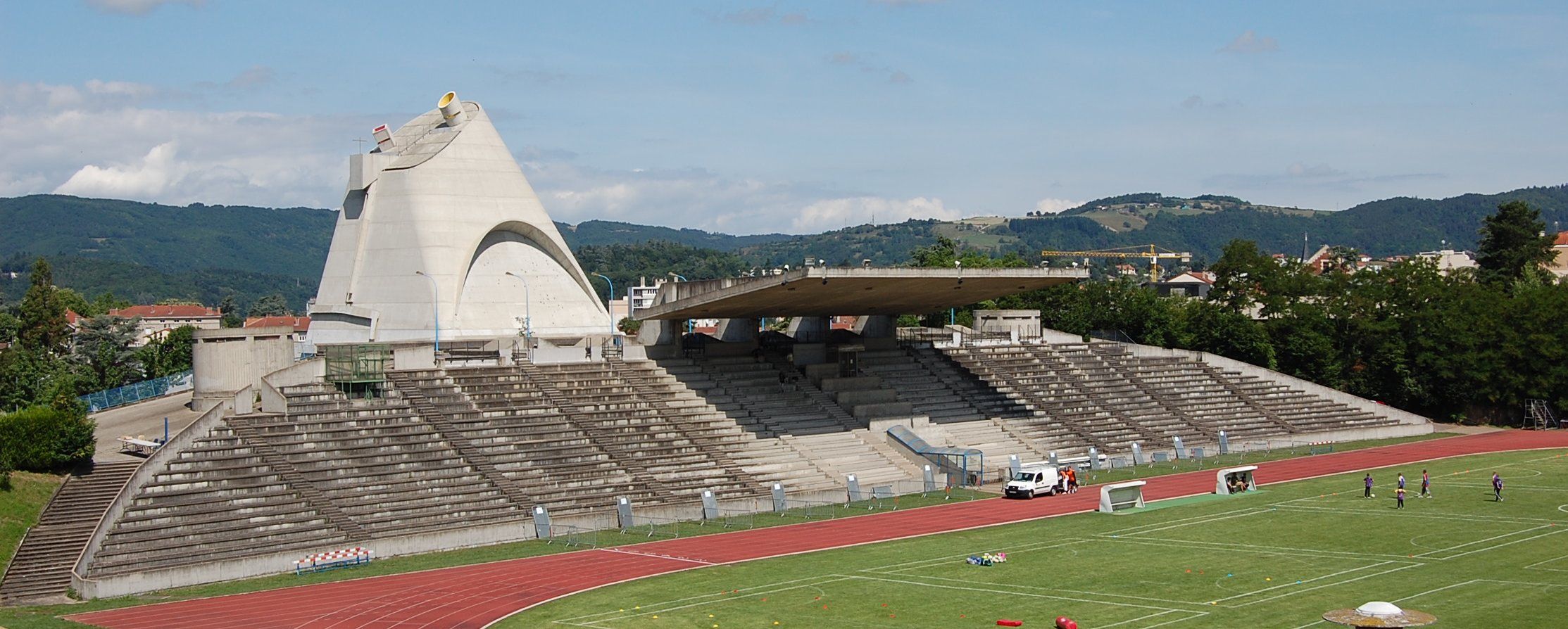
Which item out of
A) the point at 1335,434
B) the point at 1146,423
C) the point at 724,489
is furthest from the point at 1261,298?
the point at 724,489

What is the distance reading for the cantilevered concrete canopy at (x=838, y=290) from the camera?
1868 inches

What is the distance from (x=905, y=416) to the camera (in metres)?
55.2

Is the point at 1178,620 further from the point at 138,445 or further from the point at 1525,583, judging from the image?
the point at 138,445

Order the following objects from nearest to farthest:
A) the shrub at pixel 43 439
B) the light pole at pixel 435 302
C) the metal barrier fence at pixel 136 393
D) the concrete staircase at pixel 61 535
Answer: the concrete staircase at pixel 61 535, the shrub at pixel 43 439, the metal barrier fence at pixel 136 393, the light pole at pixel 435 302

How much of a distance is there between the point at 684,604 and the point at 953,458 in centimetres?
2208

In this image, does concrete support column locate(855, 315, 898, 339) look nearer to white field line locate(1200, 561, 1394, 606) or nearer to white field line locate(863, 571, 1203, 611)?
white field line locate(863, 571, 1203, 611)

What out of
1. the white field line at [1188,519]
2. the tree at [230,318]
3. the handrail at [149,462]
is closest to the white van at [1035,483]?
the white field line at [1188,519]

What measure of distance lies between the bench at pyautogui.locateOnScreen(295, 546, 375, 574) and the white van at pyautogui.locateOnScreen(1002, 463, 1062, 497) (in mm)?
20677

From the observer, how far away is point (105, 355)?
295ft

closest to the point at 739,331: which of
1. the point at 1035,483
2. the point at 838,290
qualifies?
the point at 838,290

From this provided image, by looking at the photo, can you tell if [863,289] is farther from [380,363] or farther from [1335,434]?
[1335,434]

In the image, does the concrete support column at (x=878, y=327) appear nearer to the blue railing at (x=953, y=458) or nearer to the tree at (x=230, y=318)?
the blue railing at (x=953, y=458)

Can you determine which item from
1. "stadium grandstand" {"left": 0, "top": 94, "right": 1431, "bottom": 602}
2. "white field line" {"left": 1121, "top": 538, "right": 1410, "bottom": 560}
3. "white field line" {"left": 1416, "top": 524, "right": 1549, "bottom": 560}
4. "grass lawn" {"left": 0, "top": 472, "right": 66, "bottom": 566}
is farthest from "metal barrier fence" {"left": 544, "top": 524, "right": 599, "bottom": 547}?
"white field line" {"left": 1416, "top": 524, "right": 1549, "bottom": 560}

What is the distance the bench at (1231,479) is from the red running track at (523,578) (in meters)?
0.95
